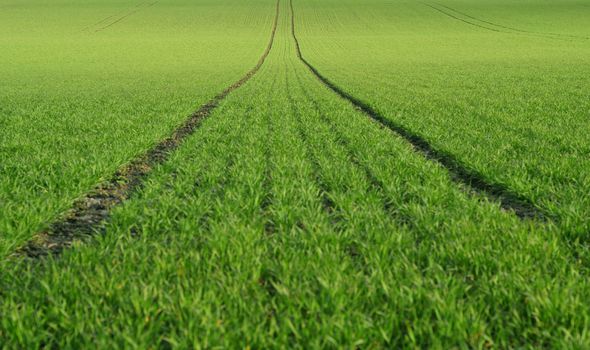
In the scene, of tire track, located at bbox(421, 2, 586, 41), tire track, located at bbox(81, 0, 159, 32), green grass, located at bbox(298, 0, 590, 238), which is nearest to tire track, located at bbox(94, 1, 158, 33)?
tire track, located at bbox(81, 0, 159, 32)

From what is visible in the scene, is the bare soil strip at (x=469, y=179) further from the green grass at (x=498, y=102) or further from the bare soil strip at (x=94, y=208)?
the bare soil strip at (x=94, y=208)

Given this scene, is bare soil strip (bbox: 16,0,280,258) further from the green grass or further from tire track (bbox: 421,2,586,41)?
tire track (bbox: 421,2,586,41)

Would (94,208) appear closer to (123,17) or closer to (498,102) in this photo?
(498,102)

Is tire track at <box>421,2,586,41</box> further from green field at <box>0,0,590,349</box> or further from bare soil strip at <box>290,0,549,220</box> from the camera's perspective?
bare soil strip at <box>290,0,549,220</box>

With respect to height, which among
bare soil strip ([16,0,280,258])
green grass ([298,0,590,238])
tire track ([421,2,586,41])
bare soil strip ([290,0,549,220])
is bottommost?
bare soil strip ([16,0,280,258])

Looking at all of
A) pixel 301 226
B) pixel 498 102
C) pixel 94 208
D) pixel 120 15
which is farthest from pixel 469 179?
pixel 120 15

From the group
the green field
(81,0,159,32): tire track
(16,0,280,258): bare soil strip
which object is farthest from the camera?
(81,0,159,32): tire track

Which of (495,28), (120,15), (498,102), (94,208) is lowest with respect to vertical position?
(94,208)

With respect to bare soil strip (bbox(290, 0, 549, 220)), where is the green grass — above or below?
above

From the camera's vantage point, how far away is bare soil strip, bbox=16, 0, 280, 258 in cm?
532

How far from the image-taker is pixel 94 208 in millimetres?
6852

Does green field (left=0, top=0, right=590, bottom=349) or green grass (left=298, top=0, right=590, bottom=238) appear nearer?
green field (left=0, top=0, right=590, bottom=349)

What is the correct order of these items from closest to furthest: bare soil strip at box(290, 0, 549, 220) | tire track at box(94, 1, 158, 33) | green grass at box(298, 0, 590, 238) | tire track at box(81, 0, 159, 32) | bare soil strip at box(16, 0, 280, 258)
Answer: bare soil strip at box(16, 0, 280, 258) → bare soil strip at box(290, 0, 549, 220) → green grass at box(298, 0, 590, 238) → tire track at box(94, 1, 158, 33) → tire track at box(81, 0, 159, 32)

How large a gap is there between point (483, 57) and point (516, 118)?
1729 inches
